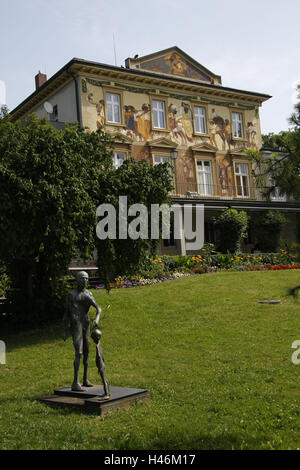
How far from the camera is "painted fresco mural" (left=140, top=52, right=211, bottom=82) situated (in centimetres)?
3134

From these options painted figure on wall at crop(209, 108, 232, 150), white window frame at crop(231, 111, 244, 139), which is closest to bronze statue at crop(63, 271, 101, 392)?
painted figure on wall at crop(209, 108, 232, 150)

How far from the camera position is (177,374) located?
9.13 m

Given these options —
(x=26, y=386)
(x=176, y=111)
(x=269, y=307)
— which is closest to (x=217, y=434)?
(x=26, y=386)

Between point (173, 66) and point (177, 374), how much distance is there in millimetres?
26837

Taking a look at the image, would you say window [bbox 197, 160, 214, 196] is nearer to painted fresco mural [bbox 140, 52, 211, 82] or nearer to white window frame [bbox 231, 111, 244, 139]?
white window frame [bbox 231, 111, 244, 139]

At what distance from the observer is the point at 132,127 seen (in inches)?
1164

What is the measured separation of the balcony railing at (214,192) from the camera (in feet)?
101

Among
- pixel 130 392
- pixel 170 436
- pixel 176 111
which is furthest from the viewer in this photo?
→ pixel 176 111

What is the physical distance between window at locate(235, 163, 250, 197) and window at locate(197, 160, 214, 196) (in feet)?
7.97

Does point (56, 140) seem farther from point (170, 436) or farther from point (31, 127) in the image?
point (170, 436)

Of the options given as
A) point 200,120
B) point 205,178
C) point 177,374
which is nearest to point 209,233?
point 205,178

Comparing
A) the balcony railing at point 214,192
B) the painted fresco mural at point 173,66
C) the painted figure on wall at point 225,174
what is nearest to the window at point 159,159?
the balcony railing at point 214,192

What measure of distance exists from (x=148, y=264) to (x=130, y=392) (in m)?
8.06

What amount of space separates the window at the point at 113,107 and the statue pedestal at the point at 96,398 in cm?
2281
